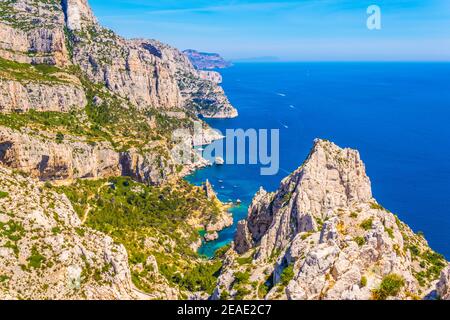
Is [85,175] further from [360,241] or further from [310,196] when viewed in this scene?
[360,241]

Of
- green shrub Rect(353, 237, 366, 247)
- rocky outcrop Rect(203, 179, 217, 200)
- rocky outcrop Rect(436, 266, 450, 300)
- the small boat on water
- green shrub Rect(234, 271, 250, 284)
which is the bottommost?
rocky outcrop Rect(203, 179, 217, 200)

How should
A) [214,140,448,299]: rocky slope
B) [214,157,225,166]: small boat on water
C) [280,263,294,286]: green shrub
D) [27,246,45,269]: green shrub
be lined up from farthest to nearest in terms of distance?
[214,157,225,166]: small boat on water < [27,246,45,269]: green shrub < [280,263,294,286]: green shrub < [214,140,448,299]: rocky slope

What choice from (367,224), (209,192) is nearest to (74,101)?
(209,192)

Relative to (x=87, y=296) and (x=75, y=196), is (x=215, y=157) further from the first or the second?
(x=87, y=296)

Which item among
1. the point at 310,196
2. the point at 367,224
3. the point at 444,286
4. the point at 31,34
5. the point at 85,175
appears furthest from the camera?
the point at 31,34

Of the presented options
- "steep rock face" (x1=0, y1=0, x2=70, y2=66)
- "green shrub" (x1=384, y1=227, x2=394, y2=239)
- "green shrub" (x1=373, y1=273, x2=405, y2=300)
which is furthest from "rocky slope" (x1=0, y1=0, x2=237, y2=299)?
"green shrub" (x1=373, y1=273, x2=405, y2=300)

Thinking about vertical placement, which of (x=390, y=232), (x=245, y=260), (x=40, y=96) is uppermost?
(x=40, y=96)

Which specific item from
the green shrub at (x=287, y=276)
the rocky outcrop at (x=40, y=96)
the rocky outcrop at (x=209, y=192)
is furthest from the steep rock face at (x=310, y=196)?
the rocky outcrop at (x=40, y=96)

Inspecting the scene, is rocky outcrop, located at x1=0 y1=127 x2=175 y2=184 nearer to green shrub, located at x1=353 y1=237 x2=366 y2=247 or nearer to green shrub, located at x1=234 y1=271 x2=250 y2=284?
green shrub, located at x1=234 y1=271 x2=250 y2=284

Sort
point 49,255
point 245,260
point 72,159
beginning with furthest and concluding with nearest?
point 72,159
point 245,260
point 49,255
